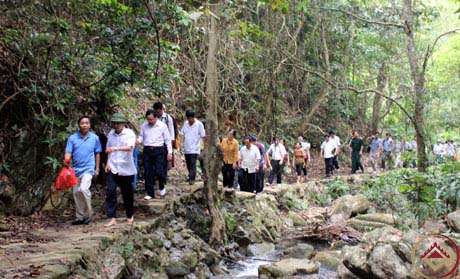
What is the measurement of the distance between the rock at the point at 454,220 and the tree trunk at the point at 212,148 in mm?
4035

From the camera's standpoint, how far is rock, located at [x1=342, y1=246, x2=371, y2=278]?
286 inches

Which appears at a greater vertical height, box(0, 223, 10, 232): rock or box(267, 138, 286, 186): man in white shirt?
box(267, 138, 286, 186): man in white shirt

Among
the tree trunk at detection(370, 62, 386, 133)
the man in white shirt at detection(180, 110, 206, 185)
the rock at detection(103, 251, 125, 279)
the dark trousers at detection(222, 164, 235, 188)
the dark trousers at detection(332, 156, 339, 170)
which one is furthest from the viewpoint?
the tree trunk at detection(370, 62, 386, 133)

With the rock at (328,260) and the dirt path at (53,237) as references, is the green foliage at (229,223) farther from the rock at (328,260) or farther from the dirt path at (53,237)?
the rock at (328,260)

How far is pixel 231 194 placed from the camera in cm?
1048

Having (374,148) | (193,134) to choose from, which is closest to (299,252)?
(193,134)

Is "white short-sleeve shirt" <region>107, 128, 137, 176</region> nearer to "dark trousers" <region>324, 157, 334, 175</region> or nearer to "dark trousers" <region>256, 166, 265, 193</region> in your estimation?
"dark trousers" <region>256, 166, 265, 193</region>

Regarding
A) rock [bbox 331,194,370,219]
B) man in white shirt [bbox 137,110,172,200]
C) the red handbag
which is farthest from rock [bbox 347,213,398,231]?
the red handbag

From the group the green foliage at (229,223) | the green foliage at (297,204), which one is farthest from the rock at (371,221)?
the green foliage at (229,223)

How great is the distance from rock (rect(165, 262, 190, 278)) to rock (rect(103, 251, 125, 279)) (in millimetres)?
1247

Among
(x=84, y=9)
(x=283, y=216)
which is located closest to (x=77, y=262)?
(x=84, y=9)

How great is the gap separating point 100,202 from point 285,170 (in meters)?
10.8

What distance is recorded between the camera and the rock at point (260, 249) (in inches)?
388

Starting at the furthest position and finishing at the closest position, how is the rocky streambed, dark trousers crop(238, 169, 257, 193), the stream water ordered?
dark trousers crop(238, 169, 257, 193) → the stream water → the rocky streambed
